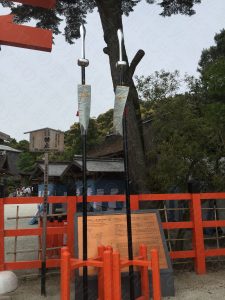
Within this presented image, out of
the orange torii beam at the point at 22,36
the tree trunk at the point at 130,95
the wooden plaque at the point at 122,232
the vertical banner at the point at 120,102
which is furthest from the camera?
the tree trunk at the point at 130,95

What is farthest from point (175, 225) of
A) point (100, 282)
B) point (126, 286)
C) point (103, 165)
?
point (103, 165)

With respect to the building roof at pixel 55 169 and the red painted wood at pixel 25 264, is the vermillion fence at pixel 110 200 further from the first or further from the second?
the building roof at pixel 55 169

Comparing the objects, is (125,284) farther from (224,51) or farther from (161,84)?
(224,51)

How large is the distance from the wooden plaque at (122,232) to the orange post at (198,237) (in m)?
1.01

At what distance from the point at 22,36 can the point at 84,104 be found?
212 centimetres

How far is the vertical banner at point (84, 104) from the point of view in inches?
170

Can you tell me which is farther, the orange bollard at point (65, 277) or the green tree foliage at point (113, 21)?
the green tree foliage at point (113, 21)

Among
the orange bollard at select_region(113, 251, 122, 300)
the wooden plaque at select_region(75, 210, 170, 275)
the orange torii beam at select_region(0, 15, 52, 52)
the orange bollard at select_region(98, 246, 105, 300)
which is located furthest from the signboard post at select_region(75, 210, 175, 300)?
the orange torii beam at select_region(0, 15, 52, 52)

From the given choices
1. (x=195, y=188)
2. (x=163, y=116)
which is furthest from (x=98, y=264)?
(x=163, y=116)

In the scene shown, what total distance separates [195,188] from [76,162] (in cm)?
977

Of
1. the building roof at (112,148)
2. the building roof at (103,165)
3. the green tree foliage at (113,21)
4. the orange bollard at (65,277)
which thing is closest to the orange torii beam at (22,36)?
the green tree foliage at (113,21)

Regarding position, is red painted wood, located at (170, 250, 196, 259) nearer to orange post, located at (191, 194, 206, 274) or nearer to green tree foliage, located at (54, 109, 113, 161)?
orange post, located at (191, 194, 206, 274)

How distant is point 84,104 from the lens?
4.33m

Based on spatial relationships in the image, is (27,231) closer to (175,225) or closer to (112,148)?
(175,225)
